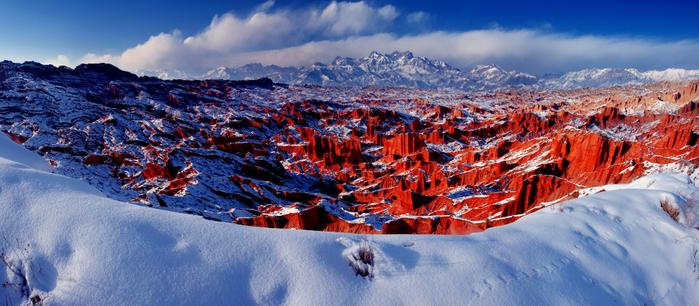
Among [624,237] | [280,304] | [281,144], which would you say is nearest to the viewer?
[280,304]

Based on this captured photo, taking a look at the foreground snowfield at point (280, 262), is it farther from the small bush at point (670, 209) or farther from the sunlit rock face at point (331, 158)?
the sunlit rock face at point (331, 158)

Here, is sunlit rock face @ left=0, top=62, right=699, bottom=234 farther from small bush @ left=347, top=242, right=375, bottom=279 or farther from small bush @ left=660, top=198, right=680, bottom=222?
small bush @ left=347, top=242, right=375, bottom=279

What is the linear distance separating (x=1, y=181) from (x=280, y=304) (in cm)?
404

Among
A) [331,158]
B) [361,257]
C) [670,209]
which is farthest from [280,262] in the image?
[331,158]

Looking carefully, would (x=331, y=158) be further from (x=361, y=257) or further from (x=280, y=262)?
(x=280, y=262)

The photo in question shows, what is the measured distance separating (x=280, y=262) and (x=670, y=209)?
700cm

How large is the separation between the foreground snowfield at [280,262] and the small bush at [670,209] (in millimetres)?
940

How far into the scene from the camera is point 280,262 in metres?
3.99

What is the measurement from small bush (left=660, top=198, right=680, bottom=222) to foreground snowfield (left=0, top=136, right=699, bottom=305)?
37.0 inches

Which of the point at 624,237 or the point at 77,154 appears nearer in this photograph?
the point at 624,237

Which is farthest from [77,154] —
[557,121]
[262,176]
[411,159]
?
[557,121]

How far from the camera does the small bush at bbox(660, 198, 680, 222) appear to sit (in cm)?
623

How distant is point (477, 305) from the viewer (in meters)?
3.78

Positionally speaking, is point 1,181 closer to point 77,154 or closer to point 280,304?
point 280,304
